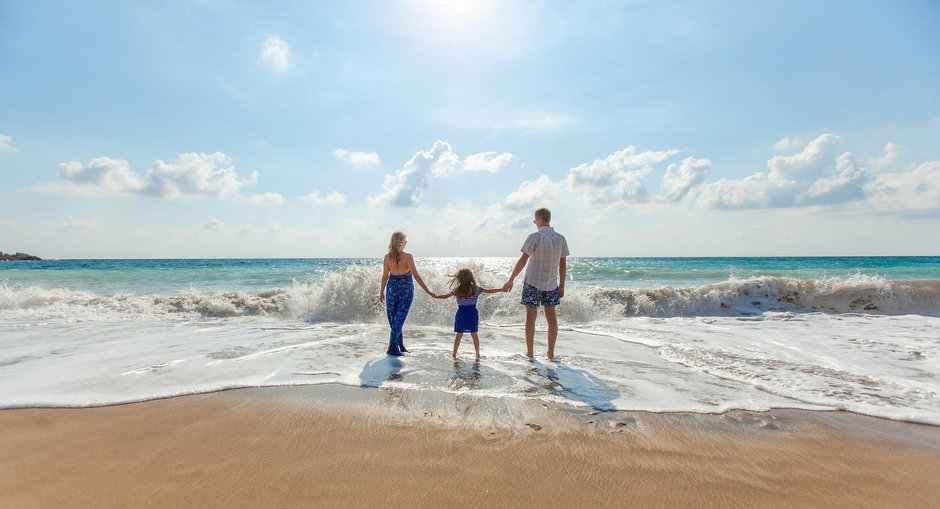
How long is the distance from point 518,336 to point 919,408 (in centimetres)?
518

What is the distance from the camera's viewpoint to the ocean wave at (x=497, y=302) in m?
10.7

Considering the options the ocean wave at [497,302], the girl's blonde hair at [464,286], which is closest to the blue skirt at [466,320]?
the girl's blonde hair at [464,286]

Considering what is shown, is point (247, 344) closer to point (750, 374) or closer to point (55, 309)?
point (750, 374)

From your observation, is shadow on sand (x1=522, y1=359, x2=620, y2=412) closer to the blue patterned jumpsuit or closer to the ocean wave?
the blue patterned jumpsuit

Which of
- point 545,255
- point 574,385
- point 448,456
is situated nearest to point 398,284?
point 545,255

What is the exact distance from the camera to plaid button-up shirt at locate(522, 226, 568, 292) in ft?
19.4

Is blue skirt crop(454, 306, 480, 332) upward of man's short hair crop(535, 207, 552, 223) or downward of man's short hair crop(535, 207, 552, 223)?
downward

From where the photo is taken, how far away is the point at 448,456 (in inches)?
111

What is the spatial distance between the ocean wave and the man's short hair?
4.77 meters

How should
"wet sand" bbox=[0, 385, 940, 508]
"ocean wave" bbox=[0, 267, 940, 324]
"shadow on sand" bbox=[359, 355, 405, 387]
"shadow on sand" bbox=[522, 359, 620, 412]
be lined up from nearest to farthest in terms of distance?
1. "wet sand" bbox=[0, 385, 940, 508]
2. "shadow on sand" bbox=[522, 359, 620, 412]
3. "shadow on sand" bbox=[359, 355, 405, 387]
4. "ocean wave" bbox=[0, 267, 940, 324]

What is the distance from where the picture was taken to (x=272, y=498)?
90.3 inches

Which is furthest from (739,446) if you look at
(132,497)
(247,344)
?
(247,344)

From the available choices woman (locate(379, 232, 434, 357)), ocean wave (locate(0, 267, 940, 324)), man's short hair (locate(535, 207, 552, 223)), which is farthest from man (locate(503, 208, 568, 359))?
ocean wave (locate(0, 267, 940, 324))

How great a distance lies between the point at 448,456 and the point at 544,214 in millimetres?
3890
